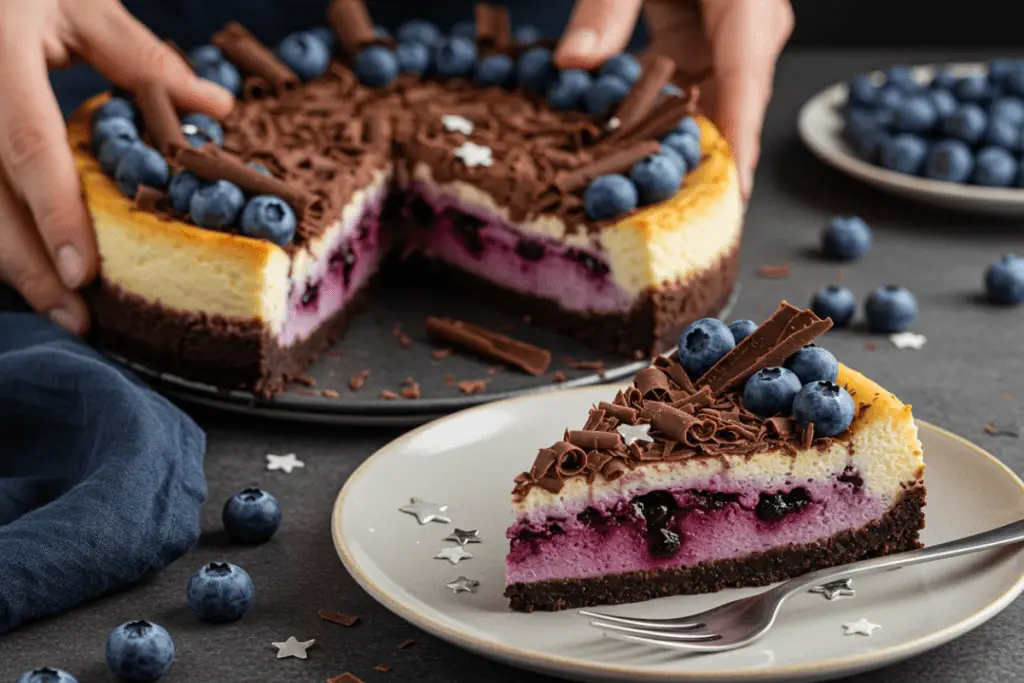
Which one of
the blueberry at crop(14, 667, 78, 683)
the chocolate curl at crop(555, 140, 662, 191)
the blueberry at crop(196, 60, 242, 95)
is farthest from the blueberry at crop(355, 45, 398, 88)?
the blueberry at crop(14, 667, 78, 683)

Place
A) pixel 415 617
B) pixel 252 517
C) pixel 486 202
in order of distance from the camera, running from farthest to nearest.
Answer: pixel 486 202 < pixel 252 517 < pixel 415 617

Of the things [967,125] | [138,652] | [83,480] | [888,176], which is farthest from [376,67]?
[138,652]

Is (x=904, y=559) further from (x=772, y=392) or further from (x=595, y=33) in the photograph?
(x=595, y=33)

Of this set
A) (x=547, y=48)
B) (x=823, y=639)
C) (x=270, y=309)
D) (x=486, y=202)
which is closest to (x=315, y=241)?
(x=270, y=309)

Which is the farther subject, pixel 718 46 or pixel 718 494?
pixel 718 46

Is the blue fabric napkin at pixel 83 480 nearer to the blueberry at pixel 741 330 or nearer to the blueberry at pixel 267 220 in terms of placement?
the blueberry at pixel 267 220

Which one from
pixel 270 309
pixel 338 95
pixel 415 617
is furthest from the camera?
pixel 338 95

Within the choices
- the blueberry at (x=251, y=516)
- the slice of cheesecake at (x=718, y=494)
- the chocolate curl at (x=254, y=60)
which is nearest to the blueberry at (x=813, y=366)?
the slice of cheesecake at (x=718, y=494)

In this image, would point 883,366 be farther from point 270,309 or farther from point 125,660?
point 125,660
